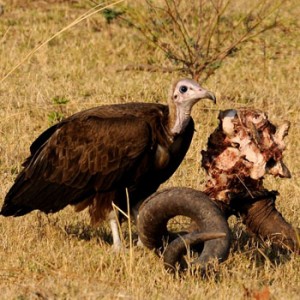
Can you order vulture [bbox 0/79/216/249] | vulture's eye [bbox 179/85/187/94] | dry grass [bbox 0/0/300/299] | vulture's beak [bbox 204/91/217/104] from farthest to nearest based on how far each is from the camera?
vulture's eye [bbox 179/85/187/94]
vulture [bbox 0/79/216/249]
vulture's beak [bbox 204/91/217/104]
dry grass [bbox 0/0/300/299]

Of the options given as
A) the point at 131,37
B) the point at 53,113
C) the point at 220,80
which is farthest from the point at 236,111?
the point at 131,37

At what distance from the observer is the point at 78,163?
7.75m

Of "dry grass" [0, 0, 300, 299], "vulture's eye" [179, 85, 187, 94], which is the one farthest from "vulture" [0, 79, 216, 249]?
"dry grass" [0, 0, 300, 299]

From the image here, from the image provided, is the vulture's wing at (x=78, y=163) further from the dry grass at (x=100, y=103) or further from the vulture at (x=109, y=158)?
the dry grass at (x=100, y=103)

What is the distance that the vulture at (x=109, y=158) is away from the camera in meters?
7.42

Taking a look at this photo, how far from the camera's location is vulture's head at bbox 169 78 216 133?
24.4 feet

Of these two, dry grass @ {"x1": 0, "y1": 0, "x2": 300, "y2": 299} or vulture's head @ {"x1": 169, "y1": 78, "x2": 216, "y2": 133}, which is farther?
vulture's head @ {"x1": 169, "y1": 78, "x2": 216, "y2": 133}

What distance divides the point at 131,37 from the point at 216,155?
7031 millimetres

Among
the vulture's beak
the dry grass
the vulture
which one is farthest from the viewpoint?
the vulture

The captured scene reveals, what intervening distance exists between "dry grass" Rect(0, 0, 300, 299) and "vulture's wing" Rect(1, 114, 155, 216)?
28 centimetres

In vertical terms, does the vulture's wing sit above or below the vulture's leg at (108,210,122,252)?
above

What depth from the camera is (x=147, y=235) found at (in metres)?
6.95

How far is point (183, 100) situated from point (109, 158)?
2.22 ft

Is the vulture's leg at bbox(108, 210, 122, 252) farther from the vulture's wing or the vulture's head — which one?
the vulture's head
